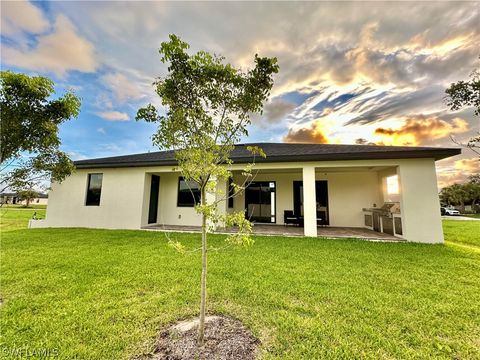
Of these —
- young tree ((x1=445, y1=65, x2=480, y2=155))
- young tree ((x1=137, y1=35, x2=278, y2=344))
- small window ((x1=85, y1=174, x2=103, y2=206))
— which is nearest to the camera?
young tree ((x1=137, y1=35, x2=278, y2=344))

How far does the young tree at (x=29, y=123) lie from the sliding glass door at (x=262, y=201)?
8.94 m

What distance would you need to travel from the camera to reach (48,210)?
1080 centimetres

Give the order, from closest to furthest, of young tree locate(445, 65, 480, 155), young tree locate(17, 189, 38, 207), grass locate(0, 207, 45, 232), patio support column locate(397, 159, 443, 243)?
young tree locate(17, 189, 38, 207)
young tree locate(445, 65, 480, 155)
patio support column locate(397, 159, 443, 243)
grass locate(0, 207, 45, 232)

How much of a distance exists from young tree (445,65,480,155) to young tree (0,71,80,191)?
1217 cm

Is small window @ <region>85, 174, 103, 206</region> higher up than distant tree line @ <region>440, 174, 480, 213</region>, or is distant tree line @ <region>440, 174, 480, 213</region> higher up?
distant tree line @ <region>440, 174, 480, 213</region>

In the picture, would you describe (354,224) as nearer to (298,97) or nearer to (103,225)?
(298,97)

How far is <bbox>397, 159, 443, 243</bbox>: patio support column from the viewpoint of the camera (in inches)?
284

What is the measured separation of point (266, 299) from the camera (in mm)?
3227

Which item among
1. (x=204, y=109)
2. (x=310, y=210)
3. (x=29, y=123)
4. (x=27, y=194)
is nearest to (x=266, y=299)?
(x=204, y=109)

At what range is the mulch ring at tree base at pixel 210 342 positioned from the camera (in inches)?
80.3

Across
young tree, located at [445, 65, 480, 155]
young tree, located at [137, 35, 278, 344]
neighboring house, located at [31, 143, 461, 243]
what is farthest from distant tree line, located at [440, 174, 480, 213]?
young tree, located at [137, 35, 278, 344]

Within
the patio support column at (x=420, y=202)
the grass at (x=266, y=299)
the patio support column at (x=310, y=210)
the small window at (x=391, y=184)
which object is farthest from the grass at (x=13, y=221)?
the small window at (x=391, y=184)

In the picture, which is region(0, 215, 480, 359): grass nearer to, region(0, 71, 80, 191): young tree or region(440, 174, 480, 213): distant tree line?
region(0, 71, 80, 191): young tree

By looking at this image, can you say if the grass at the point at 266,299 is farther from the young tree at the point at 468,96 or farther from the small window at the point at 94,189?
the small window at the point at 94,189
